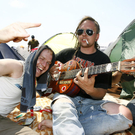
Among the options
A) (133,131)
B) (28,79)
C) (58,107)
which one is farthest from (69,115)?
(133,131)

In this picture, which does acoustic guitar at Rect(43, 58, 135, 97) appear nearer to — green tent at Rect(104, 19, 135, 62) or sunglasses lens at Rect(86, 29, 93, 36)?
sunglasses lens at Rect(86, 29, 93, 36)

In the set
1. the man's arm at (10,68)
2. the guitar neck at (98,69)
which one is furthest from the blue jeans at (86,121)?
the man's arm at (10,68)

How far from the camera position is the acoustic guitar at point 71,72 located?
125cm

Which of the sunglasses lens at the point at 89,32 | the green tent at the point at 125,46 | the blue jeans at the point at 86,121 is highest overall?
the sunglasses lens at the point at 89,32

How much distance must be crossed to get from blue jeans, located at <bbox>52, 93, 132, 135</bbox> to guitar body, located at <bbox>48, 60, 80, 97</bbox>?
0.25 m

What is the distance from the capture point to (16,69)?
126 centimetres

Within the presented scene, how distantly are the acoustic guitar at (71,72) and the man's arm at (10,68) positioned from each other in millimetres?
641

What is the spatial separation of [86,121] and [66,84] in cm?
56

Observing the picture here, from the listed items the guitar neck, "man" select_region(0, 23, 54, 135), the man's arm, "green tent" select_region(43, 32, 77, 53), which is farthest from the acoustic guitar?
"green tent" select_region(43, 32, 77, 53)

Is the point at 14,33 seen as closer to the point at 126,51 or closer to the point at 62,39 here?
the point at 126,51

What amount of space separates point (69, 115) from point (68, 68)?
0.80 m

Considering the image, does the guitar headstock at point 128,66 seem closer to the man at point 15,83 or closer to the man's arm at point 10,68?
the man at point 15,83

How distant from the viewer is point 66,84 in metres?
1.80

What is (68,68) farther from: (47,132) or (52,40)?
(52,40)
